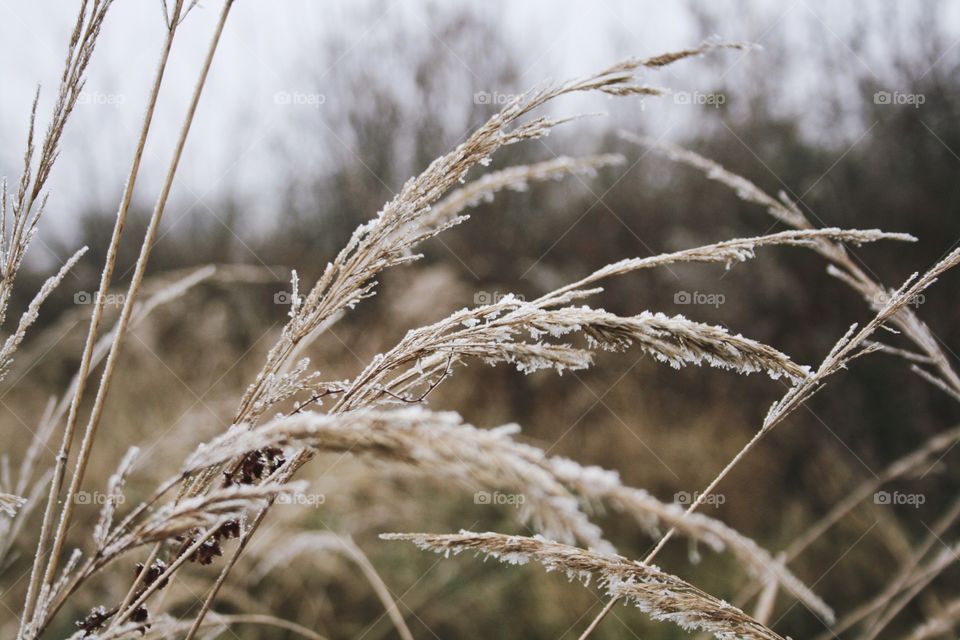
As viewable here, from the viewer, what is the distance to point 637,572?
2.35ft

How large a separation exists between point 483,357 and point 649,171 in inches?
301

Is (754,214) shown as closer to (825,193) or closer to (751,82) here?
(825,193)

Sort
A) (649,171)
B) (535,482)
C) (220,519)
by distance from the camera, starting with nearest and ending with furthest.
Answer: (535,482)
(220,519)
(649,171)

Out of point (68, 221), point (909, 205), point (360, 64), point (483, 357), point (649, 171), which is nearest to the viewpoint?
point (483, 357)

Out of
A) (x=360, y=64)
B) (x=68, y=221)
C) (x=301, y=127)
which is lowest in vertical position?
(x=68, y=221)

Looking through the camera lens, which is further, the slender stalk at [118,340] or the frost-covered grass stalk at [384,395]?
the slender stalk at [118,340]

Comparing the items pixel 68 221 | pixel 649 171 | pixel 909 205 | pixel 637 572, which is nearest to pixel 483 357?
pixel 637 572

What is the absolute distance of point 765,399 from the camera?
20.9ft

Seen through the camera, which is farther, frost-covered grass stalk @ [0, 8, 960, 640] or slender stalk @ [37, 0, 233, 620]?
slender stalk @ [37, 0, 233, 620]

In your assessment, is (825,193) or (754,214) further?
(754,214)

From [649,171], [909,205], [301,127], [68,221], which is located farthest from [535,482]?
[68,221]

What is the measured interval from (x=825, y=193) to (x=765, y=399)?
186cm

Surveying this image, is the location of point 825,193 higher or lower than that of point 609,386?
higher

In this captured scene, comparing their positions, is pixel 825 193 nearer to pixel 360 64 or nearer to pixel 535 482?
pixel 360 64
